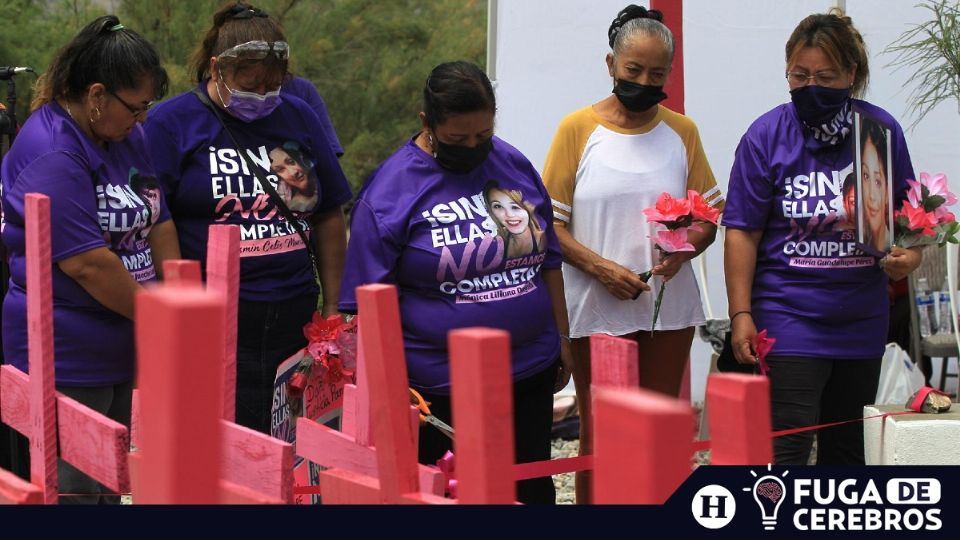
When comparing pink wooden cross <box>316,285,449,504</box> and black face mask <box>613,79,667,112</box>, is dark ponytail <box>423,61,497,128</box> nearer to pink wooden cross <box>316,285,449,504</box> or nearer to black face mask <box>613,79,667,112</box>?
black face mask <box>613,79,667,112</box>

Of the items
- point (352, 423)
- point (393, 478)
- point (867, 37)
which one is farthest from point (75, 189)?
point (867, 37)

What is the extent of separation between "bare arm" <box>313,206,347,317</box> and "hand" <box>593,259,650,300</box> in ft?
2.48

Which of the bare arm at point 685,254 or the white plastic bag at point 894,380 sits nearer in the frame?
the bare arm at point 685,254

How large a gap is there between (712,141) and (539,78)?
33.4 inches

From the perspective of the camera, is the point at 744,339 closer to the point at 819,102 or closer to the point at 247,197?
the point at 819,102

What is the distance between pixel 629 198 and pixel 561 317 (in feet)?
1.45

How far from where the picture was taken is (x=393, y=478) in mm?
1683

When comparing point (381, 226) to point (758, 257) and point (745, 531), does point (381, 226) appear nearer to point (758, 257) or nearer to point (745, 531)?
point (758, 257)

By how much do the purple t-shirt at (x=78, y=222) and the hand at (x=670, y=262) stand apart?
1.47m

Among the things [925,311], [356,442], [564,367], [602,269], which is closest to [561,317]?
[564,367]

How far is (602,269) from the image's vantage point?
389cm

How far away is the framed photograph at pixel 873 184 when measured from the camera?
11.6 ft

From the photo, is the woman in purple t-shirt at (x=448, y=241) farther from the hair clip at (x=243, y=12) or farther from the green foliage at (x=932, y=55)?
the green foliage at (x=932, y=55)

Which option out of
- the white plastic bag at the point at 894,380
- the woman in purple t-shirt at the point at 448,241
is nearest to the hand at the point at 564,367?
the woman in purple t-shirt at the point at 448,241
